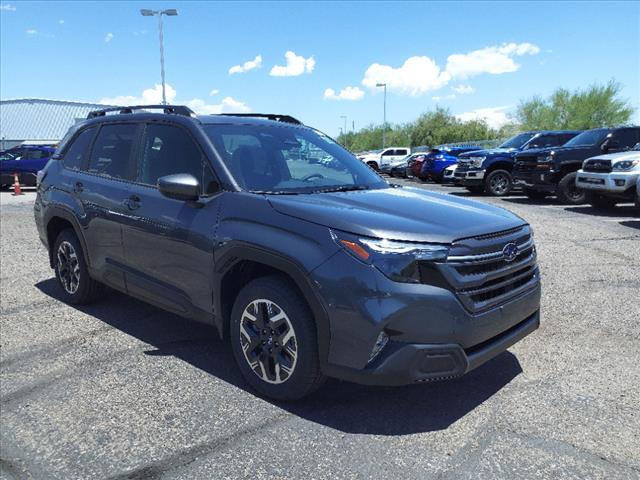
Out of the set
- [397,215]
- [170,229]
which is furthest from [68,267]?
[397,215]

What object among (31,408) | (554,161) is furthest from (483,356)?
(554,161)

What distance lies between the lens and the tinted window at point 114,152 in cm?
453

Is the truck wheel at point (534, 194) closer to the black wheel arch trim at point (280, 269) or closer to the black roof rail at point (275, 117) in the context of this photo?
the black roof rail at point (275, 117)

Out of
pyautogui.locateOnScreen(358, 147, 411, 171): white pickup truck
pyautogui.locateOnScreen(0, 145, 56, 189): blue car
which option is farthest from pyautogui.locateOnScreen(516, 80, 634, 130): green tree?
pyautogui.locateOnScreen(0, 145, 56, 189): blue car

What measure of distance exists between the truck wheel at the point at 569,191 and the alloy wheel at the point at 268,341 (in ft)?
38.4

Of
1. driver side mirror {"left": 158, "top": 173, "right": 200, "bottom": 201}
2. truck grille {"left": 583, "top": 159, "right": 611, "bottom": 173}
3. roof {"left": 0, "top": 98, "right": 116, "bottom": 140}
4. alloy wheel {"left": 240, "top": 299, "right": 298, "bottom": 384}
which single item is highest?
roof {"left": 0, "top": 98, "right": 116, "bottom": 140}

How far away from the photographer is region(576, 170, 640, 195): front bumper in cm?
1092

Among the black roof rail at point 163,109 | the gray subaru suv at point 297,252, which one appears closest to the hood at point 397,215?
the gray subaru suv at point 297,252

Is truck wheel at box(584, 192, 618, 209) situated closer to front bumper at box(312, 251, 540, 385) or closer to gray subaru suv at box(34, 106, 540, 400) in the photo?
gray subaru suv at box(34, 106, 540, 400)

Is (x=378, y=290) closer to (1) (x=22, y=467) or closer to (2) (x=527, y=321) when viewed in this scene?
(2) (x=527, y=321)

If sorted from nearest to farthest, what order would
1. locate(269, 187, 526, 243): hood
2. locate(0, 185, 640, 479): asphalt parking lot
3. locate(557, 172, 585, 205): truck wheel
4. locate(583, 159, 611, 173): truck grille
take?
1. locate(0, 185, 640, 479): asphalt parking lot
2. locate(269, 187, 526, 243): hood
3. locate(583, 159, 611, 173): truck grille
4. locate(557, 172, 585, 205): truck wheel

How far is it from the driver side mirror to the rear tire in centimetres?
1204

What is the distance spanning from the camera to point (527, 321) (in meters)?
3.50

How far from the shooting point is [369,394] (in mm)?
3482
